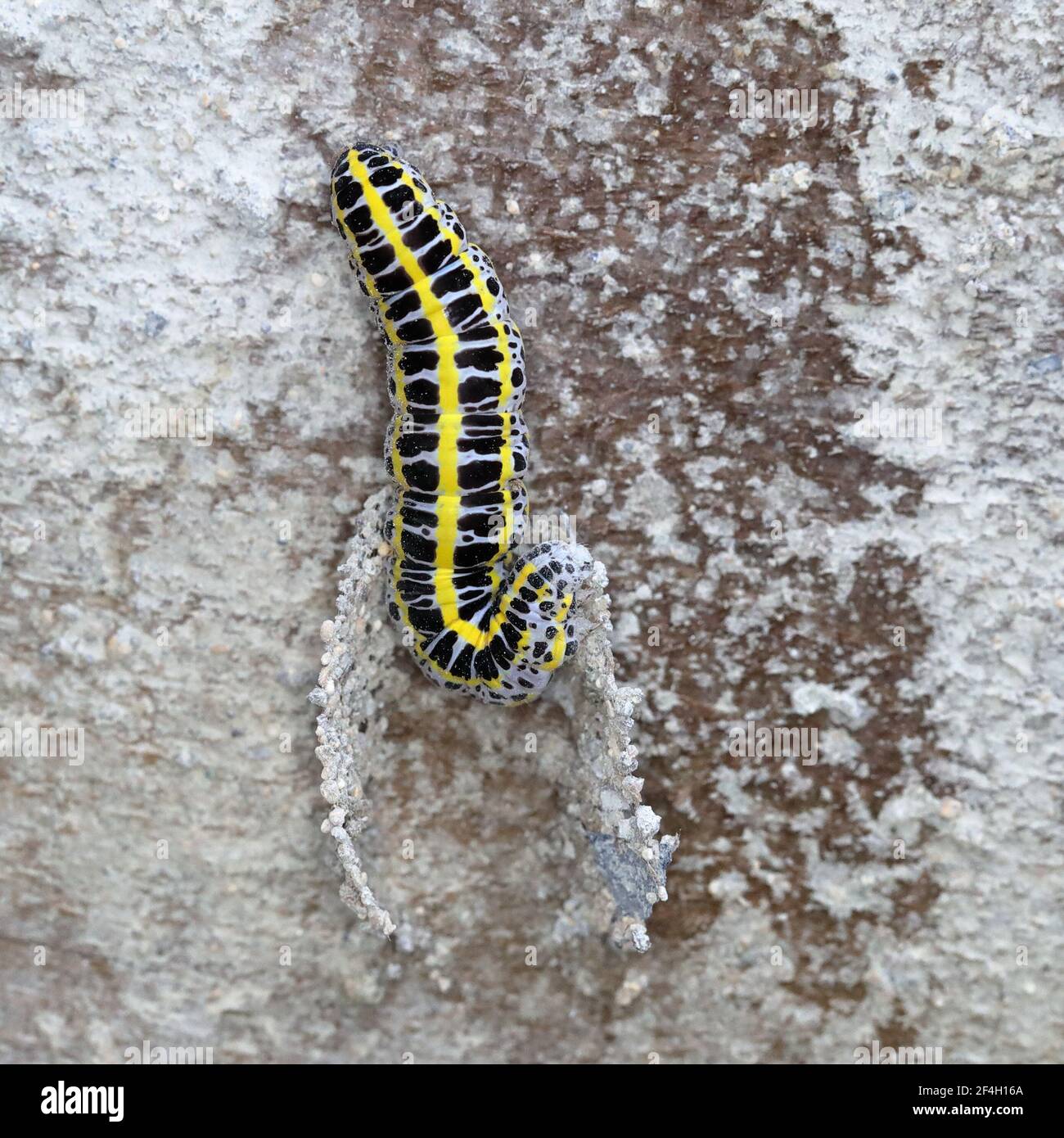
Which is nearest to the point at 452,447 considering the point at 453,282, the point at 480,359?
the point at 480,359

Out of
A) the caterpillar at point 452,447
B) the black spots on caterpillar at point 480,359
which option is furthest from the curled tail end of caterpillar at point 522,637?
the black spots on caterpillar at point 480,359

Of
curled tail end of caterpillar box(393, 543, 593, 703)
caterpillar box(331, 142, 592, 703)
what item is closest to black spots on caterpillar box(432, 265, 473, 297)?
caterpillar box(331, 142, 592, 703)

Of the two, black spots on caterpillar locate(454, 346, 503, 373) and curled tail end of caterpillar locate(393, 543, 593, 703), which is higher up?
black spots on caterpillar locate(454, 346, 503, 373)

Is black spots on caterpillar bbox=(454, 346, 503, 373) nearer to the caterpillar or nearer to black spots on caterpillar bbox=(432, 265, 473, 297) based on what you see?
the caterpillar

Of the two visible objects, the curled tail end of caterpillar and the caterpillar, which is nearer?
the caterpillar

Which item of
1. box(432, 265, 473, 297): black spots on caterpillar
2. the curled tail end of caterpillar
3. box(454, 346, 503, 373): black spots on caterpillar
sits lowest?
the curled tail end of caterpillar

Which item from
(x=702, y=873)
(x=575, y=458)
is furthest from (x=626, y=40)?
(x=702, y=873)

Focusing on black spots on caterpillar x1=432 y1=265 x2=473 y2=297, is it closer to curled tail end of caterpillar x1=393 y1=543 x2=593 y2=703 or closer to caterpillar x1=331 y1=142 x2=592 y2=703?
caterpillar x1=331 y1=142 x2=592 y2=703
